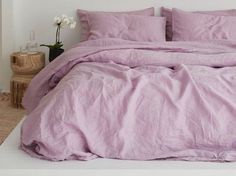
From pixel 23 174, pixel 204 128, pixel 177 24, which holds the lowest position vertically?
pixel 23 174

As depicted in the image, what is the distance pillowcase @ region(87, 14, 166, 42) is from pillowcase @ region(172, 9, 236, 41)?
0.15 m

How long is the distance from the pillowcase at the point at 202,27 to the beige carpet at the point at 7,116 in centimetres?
151

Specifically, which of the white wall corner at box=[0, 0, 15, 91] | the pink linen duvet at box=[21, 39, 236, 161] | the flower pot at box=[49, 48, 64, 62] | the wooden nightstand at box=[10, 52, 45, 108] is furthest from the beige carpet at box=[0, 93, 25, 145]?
the pink linen duvet at box=[21, 39, 236, 161]

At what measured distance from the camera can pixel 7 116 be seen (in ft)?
10.5

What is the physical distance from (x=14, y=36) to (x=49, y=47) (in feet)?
1.38

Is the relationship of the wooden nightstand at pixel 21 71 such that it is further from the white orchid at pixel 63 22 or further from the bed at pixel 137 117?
the bed at pixel 137 117

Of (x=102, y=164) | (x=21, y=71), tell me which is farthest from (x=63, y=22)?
(x=102, y=164)

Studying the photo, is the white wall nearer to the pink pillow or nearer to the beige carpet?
the pink pillow

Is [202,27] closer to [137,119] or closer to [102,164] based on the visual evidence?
[137,119]

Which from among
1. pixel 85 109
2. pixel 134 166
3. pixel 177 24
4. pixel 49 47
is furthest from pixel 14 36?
pixel 134 166

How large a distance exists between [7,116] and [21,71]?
0.44m

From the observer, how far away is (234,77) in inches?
76.5

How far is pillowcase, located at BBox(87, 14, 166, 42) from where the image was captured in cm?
328

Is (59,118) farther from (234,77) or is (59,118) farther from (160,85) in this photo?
(234,77)
